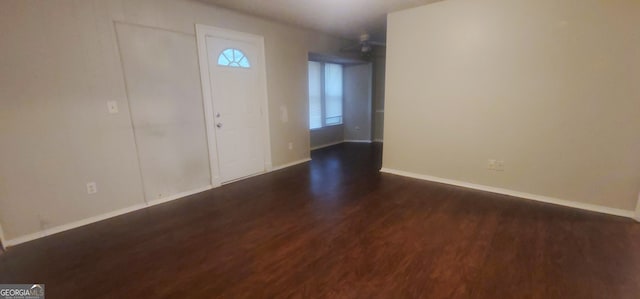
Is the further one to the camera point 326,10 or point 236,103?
point 236,103

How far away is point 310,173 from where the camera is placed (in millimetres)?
4320

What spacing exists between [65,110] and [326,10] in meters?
3.17

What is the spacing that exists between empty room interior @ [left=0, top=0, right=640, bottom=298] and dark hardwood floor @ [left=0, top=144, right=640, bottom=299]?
19 millimetres

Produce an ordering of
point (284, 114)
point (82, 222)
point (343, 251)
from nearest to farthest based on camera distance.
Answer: point (343, 251) < point (82, 222) < point (284, 114)

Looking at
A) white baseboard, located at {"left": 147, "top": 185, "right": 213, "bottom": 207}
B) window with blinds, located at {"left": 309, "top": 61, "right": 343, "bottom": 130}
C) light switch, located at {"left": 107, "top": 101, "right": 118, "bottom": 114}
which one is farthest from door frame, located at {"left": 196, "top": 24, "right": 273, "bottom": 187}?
window with blinds, located at {"left": 309, "top": 61, "right": 343, "bottom": 130}

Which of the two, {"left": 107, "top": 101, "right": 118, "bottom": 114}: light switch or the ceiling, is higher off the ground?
the ceiling

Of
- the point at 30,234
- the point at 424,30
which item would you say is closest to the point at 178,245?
the point at 30,234

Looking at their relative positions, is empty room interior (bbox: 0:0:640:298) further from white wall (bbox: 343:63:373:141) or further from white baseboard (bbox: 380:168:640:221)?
white wall (bbox: 343:63:373:141)

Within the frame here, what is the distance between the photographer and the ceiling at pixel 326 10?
3333mm

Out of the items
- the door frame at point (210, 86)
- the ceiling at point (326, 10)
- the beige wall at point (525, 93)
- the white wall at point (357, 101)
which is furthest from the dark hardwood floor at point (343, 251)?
the white wall at point (357, 101)

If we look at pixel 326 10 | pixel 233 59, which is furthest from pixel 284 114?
pixel 326 10

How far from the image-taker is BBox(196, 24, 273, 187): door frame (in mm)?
3354

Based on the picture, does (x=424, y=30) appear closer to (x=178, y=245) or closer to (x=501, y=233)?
(x=501, y=233)

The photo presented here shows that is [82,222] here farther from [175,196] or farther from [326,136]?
[326,136]
